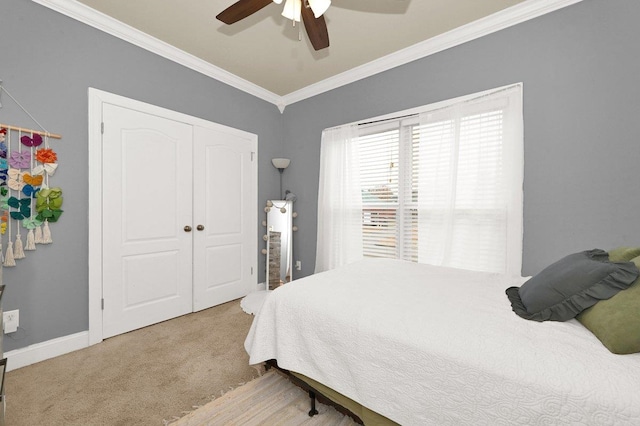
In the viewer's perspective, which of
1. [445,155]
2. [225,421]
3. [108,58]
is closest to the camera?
[225,421]

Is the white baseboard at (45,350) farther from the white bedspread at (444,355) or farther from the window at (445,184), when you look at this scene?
the window at (445,184)

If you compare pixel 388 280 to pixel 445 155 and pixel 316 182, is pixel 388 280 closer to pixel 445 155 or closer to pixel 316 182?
pixel 445 155

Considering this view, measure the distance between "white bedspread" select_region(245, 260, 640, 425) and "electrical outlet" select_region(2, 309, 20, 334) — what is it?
5.85 ft

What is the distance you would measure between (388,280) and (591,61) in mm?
2204

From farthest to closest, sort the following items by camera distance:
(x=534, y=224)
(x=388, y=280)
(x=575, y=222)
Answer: (x=534, y=224)
(x=575, y=222)
(x=388, y=280)

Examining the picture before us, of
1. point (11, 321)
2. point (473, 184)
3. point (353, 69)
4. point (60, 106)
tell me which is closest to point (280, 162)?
point (353, 69)

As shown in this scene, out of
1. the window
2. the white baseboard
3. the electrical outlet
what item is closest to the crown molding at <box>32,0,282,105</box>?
the window

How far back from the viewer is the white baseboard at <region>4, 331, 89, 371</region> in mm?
1997

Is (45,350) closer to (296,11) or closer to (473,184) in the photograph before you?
(296,11)

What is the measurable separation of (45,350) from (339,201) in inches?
115

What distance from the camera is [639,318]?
93 cm

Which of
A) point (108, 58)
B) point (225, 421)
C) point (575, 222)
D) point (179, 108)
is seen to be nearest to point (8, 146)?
point (108, 58)

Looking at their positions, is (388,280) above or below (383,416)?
above

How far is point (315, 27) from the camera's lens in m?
1.80
